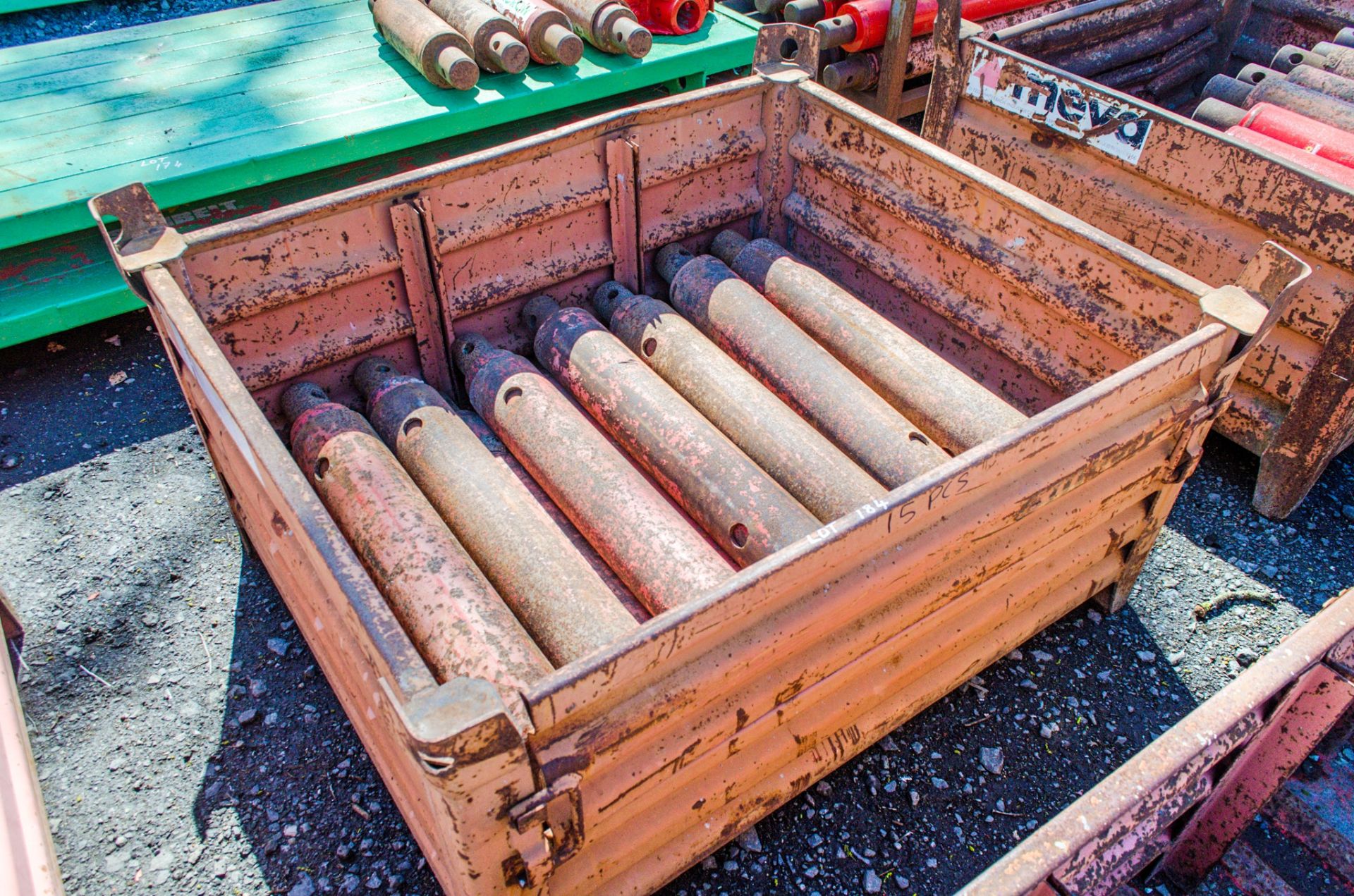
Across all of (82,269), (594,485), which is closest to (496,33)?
(82,269)

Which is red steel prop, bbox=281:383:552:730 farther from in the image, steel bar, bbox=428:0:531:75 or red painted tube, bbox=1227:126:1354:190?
red painted tube, bbox=1227:126:1354:190

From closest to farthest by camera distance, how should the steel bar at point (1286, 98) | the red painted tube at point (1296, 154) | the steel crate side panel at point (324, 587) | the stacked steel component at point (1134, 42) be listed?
the steel crate side panel at point (324, 587), the red painted tube at point (1296, 154), the steel bar at point (1286, 98), the stacked steel component at point (1134, 42)

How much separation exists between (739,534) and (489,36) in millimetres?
3262

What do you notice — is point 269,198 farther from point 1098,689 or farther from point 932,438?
point 1098,689

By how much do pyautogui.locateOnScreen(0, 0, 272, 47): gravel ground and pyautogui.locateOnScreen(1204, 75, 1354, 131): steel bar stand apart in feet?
22.1

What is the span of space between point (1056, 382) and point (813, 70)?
1.69 metres

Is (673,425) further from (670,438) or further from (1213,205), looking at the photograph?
(1213,205)

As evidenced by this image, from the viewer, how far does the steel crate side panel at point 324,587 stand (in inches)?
69.2

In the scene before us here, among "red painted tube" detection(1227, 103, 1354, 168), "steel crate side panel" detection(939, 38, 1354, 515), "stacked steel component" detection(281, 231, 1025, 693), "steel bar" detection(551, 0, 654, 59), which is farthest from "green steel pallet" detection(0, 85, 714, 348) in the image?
"red painted tube" detection(1227, 103, 1354, 168)

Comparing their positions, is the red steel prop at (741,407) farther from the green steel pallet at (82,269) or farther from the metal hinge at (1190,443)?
the green steel pallet at (82,269)

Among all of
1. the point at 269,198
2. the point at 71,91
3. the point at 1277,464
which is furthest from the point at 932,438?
the point at 71,91

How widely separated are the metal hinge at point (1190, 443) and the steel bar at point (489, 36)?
142 inches

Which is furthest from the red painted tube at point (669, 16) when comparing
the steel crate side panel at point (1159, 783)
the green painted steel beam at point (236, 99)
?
the steel crate side panel at point (1159, 783)

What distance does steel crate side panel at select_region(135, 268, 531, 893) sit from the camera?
1.76 metres
